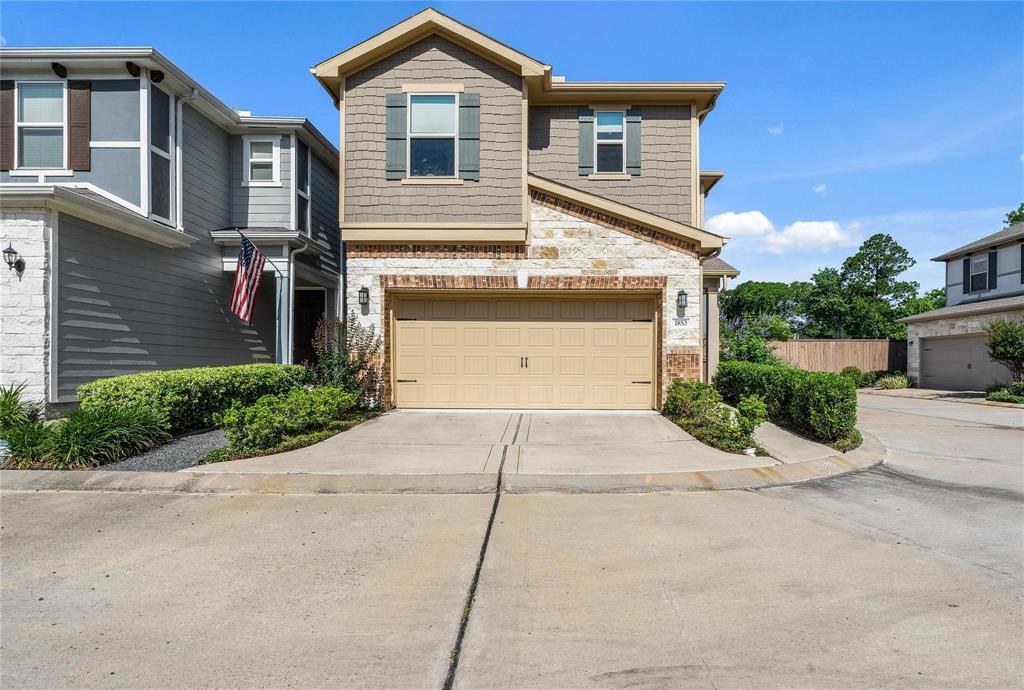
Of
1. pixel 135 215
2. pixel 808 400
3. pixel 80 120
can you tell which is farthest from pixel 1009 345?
pixel 80 120

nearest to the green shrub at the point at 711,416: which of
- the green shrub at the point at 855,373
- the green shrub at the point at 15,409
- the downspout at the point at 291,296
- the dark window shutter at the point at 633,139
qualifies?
the dark window shutter at the point at 633,139

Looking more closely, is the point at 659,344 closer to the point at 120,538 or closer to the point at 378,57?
the point at 378,57

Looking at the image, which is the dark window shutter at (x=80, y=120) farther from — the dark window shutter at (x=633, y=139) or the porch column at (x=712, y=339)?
the porch column at (x=712, y=339)

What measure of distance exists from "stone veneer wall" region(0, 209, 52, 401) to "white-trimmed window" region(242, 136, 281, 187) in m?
5.57

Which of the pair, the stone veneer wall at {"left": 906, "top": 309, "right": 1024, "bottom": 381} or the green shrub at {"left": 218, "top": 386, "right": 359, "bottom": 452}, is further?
the stone veneer wall at {"left": 906, "top": 309, "right": 1024, "bottom": 381}

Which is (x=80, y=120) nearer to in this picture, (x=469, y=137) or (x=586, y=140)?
(x=469, y=137)

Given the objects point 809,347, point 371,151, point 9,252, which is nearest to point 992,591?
point 371,151

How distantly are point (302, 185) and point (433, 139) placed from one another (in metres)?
5.02

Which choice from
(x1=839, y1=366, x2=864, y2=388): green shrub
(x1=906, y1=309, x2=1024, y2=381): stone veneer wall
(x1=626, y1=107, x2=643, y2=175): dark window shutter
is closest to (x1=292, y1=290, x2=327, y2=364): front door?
(x1=626, y1=107, x2=643, y2=175): dark window shutter

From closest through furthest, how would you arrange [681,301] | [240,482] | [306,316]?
[240,482] < [681,301] < [306,316]

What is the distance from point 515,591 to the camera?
356 centimetres

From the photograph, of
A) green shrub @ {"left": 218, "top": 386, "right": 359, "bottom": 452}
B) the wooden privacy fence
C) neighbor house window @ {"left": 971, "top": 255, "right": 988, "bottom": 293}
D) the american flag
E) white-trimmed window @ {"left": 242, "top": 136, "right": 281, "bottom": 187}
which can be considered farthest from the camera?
the wooden privacy fence

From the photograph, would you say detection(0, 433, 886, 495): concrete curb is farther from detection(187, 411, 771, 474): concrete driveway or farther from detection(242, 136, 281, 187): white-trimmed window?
detection(242, 136, 281, 187): white-trimmed window

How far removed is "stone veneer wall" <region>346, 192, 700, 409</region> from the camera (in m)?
10.5
